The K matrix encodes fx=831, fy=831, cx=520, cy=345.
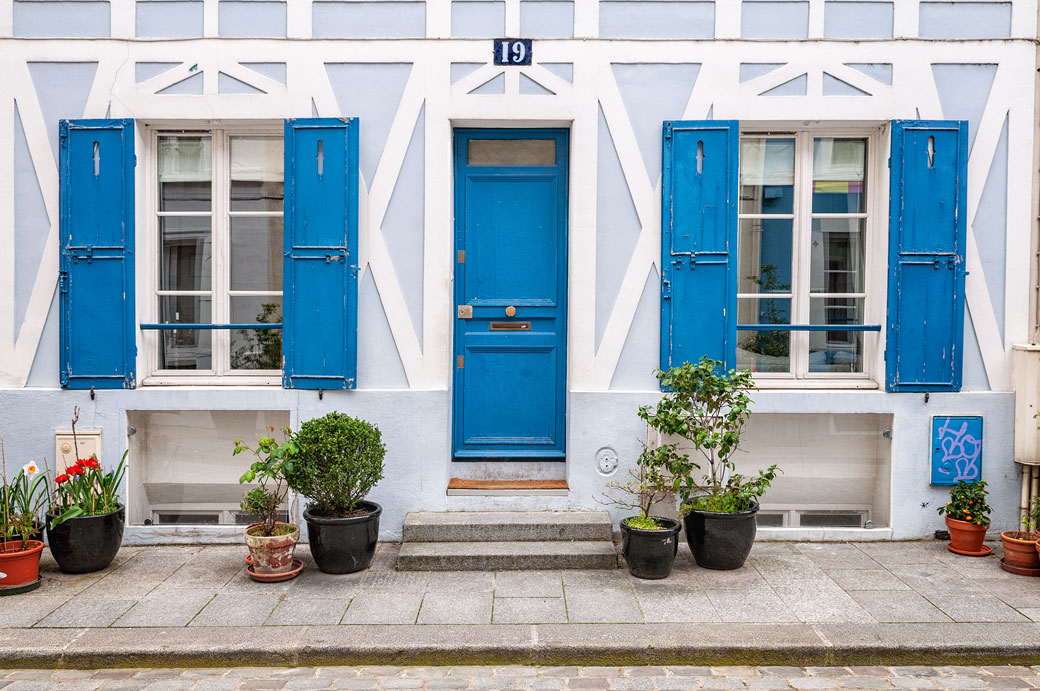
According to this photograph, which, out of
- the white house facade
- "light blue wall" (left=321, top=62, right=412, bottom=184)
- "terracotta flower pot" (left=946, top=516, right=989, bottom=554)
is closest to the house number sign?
the white house facade

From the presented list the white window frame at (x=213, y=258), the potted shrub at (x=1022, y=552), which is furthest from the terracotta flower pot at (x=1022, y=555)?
the white window frame at (x=213, y=258)

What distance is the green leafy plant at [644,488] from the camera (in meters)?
5.38

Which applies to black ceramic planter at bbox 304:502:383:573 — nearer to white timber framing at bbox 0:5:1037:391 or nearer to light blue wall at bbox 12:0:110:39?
white timber framing at bbox 0:5:1037:391

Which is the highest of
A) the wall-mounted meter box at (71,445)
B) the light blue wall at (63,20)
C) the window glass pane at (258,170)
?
the light blue wall at (63,20)

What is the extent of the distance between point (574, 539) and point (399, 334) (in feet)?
6.20

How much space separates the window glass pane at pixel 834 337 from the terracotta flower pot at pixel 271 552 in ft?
12.9

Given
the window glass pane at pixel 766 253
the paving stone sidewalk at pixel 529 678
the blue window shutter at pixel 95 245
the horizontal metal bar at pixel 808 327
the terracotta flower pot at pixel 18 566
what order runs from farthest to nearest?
the window glass pane at pixel 766 253 → the horizontal metal bar at pixel 808 327 → the blue window shutter at pixel 95 245 → the terracotta flower pot at pixel 18 566 → the paving stone sidewalk at pixel 529 678

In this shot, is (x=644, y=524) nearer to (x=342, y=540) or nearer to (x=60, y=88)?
(x=342, y=540)

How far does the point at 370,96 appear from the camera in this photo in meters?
5.87

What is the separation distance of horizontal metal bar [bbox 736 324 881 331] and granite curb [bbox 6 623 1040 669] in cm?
235

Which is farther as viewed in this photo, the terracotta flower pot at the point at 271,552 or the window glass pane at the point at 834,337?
the window glass pane at the point at 834,337

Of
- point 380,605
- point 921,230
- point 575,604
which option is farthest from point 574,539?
point 921,230

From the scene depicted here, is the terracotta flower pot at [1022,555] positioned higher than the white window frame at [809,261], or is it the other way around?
the white window frame at [809,261]

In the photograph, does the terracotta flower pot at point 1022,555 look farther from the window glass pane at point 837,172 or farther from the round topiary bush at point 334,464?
the round topiary bush at point 334,464
